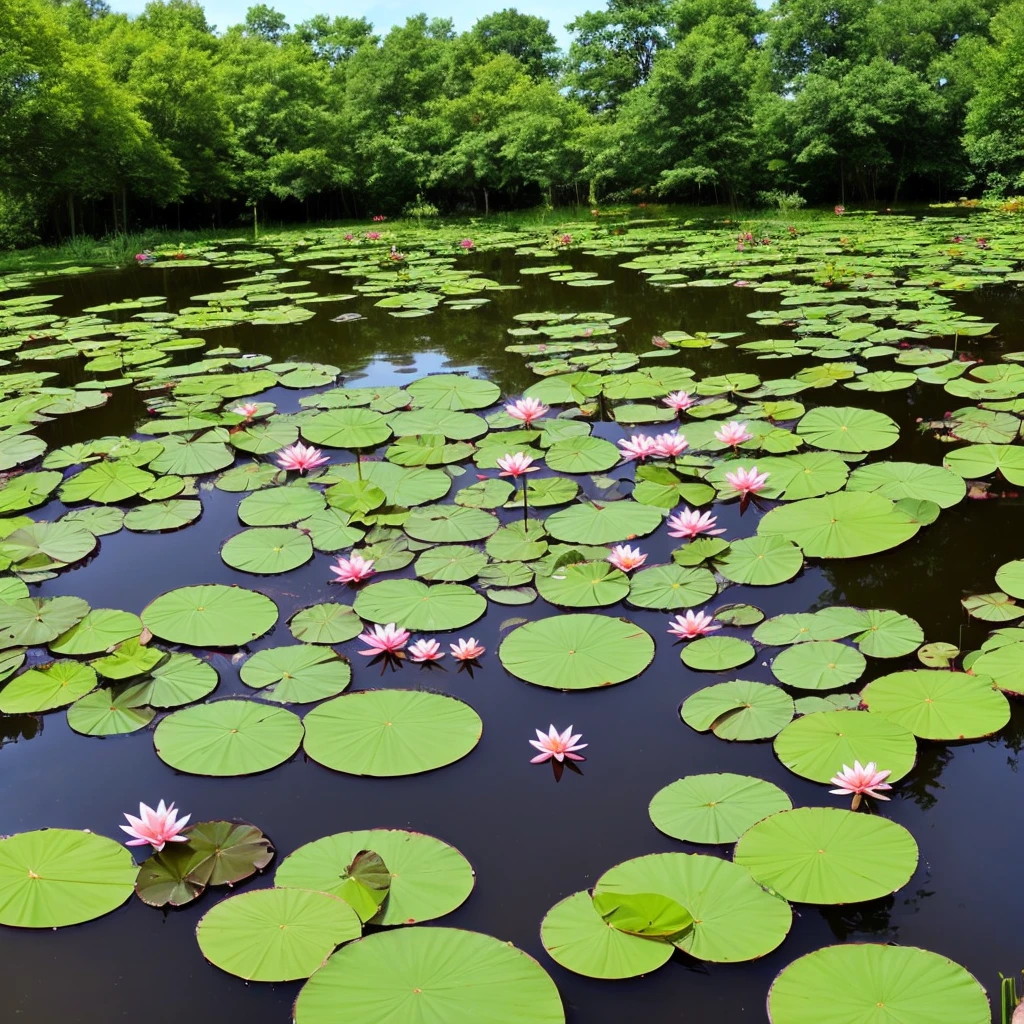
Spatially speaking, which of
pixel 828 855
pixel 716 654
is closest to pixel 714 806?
pixel 828 855

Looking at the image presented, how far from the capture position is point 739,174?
18.6 meters

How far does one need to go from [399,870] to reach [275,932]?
217mm

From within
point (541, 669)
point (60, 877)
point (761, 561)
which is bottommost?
point (60, 877)

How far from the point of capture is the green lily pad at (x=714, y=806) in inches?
56.6

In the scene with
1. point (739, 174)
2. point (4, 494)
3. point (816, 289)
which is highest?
point (739, 174)

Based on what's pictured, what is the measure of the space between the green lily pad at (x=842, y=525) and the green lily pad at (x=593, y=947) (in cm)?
146

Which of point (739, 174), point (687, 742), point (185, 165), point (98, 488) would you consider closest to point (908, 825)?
point (687, 742)

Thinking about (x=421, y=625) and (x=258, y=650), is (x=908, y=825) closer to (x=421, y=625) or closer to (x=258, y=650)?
(x=421, y=625)

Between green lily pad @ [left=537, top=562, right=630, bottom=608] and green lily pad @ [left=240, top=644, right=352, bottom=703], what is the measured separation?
610mm

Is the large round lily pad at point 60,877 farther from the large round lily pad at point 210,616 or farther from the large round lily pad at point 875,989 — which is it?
the large round lily pad at point 875,989

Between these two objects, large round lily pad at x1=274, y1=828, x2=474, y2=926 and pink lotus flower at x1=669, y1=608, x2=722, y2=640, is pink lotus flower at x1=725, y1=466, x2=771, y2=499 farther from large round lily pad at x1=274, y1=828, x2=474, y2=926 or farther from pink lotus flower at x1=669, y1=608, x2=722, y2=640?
large round lily pad at x1=274, y1=828, x2=474, y2=926

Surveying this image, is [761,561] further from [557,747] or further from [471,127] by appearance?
[471,127]

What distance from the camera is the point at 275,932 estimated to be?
1.28 meters

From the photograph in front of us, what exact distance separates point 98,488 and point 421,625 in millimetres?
1669
